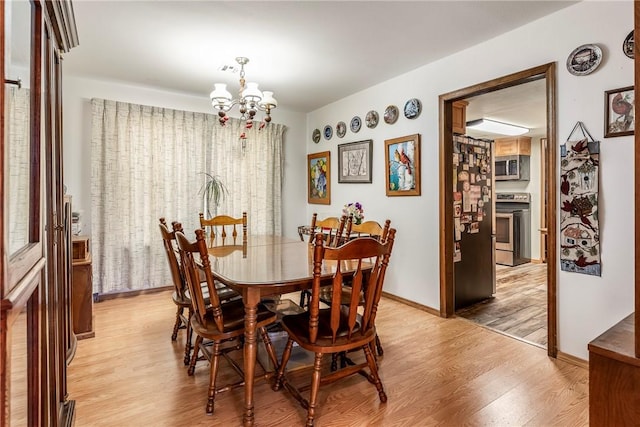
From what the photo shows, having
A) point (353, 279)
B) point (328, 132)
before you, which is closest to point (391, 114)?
point (328, 132)

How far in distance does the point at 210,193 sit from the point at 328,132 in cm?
185

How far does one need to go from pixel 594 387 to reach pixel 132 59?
392cm

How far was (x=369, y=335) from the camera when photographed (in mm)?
1846

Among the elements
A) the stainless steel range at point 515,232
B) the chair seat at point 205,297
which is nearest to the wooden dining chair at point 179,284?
the chair seat at point 205,297

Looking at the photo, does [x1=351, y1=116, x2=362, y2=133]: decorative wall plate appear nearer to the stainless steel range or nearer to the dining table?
the dining table

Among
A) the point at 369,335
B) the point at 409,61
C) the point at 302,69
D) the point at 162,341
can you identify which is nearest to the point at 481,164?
the point at 409,61

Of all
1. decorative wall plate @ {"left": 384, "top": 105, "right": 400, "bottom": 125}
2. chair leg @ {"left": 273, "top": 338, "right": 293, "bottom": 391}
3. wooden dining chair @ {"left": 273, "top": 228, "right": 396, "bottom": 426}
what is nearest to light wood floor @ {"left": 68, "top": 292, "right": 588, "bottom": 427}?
chair leg @ {"left": 273, "top": 338, "right": 293, "bottom": 391}

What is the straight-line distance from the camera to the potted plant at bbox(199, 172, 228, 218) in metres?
4.37

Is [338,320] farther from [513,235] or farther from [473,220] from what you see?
[513,235]

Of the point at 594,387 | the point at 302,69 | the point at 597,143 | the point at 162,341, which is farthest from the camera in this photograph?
the point at 302,69

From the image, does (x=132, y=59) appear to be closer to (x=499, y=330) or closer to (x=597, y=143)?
(x=597, y=143)

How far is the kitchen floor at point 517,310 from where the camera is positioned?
9.64 feet

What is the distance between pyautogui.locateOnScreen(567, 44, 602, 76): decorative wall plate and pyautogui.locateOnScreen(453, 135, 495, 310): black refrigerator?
120 centimetres

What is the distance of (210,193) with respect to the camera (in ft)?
14.4
